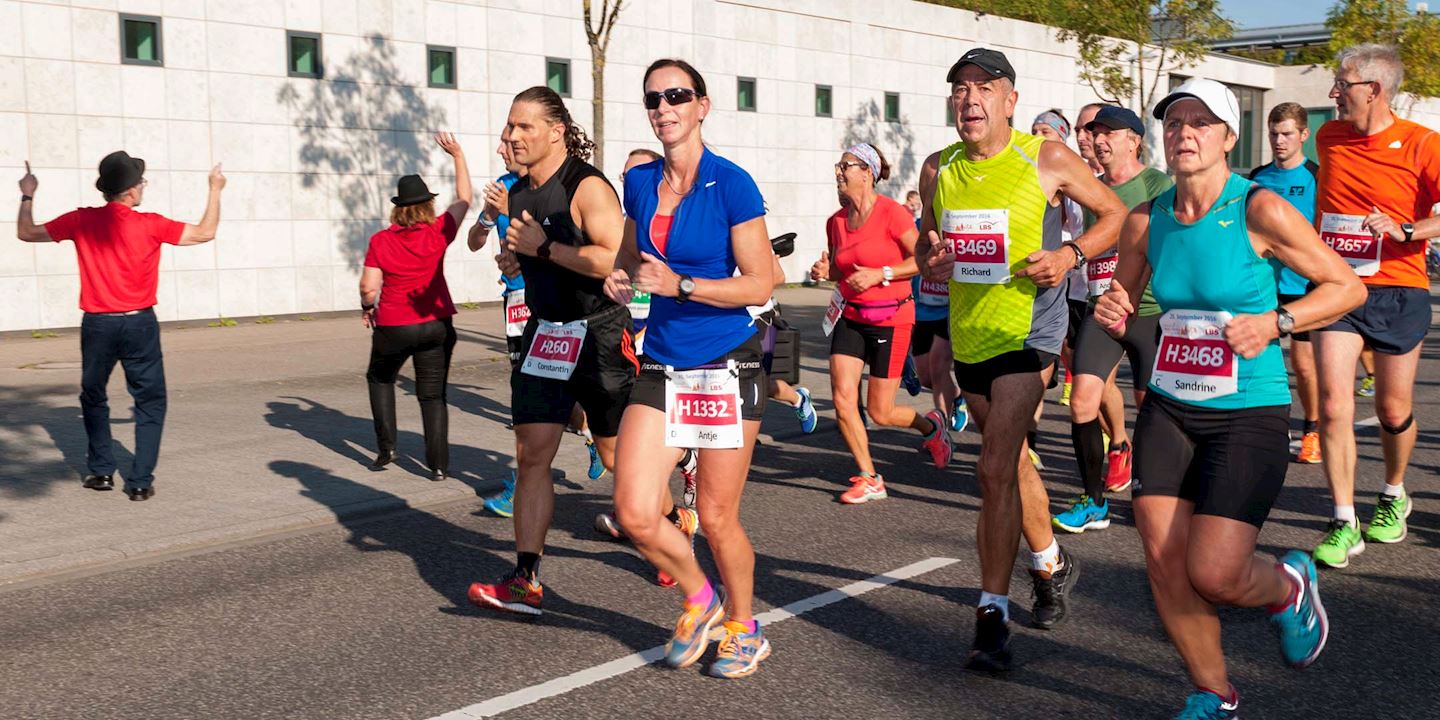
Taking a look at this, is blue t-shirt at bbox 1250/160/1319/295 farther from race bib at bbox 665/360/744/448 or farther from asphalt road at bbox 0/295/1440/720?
race bib at bbox 665/360/744/448

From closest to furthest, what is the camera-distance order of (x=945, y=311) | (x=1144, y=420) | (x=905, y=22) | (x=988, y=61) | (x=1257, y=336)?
(x=1257, y=336) → (x=1144, y=420) → (x=988, y=61) → (x=945, y=311) → (x=905, y=22)

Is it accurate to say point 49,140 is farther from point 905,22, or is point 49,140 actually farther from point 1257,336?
point 905,22

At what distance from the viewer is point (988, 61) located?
521 cm

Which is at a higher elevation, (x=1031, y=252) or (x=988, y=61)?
(x=988, y=61)

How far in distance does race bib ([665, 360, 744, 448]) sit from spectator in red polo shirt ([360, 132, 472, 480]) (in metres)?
Result: 3.88

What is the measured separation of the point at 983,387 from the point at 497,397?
798 cm

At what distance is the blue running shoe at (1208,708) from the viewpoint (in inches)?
169

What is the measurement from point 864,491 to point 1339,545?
8.72 ft

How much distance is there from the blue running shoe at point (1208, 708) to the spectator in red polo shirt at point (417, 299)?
5.46 metres

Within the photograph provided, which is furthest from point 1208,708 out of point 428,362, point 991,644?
point 428,362

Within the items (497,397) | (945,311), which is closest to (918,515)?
(945,311)

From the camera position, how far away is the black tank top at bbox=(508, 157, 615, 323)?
6012mm

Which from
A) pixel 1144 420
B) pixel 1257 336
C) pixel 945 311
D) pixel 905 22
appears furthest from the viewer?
pixel 905 22

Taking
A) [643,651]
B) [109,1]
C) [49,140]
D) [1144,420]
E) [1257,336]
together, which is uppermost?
[109,1]
